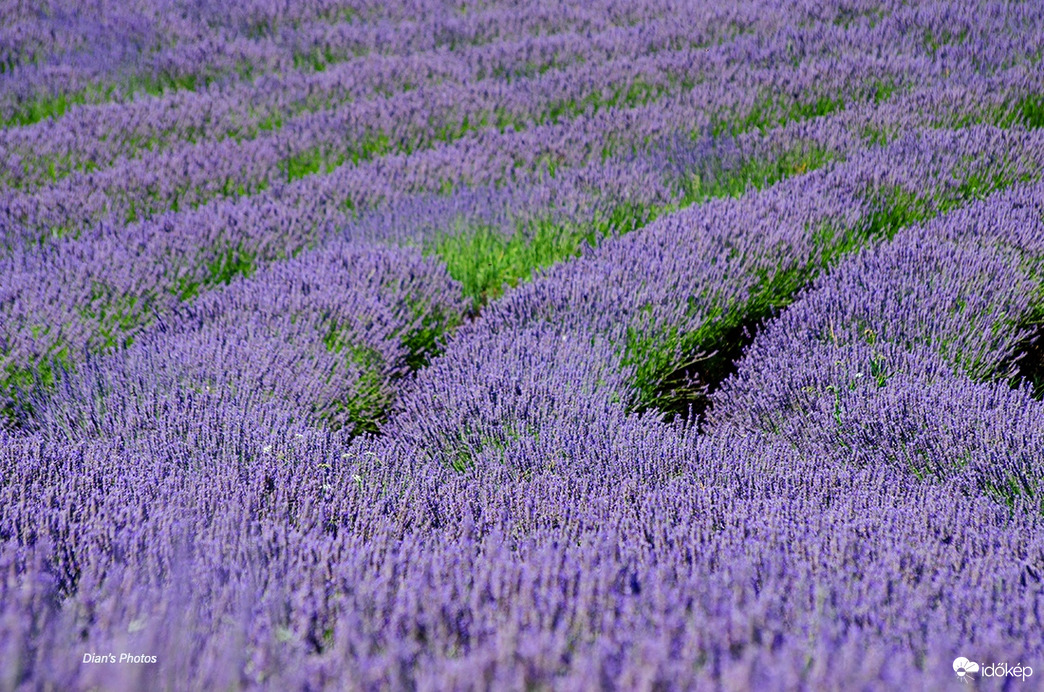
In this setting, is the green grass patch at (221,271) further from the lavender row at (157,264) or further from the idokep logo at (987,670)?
the idokep logo at (987,670)

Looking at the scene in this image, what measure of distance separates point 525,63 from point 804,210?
3140 millimetres

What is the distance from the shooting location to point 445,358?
269cm

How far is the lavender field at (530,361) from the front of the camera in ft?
3.60

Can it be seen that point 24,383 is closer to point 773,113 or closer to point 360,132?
point 360,132

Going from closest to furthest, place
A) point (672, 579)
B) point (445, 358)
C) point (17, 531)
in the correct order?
point (672, 579), point (17, 531), point (445, 358)

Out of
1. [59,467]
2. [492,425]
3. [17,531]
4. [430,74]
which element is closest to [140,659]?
[17,531]

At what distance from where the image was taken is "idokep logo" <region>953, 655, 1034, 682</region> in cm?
102

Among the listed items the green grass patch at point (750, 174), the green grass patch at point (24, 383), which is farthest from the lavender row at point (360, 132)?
the green grass patch at point (24, 383)

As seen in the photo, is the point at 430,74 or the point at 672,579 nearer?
the point at 672,579

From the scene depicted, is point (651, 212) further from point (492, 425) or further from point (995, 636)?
point (995, 636)

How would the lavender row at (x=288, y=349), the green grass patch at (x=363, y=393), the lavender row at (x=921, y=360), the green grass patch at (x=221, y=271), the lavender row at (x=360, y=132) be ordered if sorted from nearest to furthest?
the lavender row at (x=921, y=360), the lavender row at (x=288, y=349), the green grass patch at (x=363, y=393), the green grass patch at (x=221, y=271), the lavender row at (x=360, y=132)

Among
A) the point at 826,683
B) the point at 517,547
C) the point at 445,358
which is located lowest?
the point at 445,358

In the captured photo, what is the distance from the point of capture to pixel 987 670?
103 cm

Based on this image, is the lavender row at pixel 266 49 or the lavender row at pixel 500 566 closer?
the lavender row at pixel 500 566
